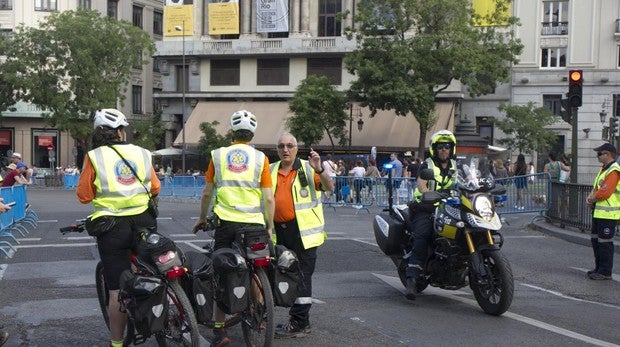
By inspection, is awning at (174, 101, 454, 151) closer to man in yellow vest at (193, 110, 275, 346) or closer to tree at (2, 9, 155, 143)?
tree at (2, 9, 155, 143)

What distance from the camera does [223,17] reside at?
157 ft

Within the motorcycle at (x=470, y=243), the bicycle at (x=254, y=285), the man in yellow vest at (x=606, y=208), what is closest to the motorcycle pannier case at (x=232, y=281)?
the bicycle at (x=254, y=285)

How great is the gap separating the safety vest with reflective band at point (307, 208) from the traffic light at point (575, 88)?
9.40 metres

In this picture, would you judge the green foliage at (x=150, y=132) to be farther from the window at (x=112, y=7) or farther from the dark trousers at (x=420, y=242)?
the dark trousers at (x=420, y=242)

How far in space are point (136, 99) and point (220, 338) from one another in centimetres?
5387

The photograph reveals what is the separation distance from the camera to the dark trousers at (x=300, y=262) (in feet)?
21.5

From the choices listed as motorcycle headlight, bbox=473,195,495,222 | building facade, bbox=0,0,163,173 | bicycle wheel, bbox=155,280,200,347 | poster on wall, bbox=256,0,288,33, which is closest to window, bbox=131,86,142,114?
building facade, bbox=0,0,163,173

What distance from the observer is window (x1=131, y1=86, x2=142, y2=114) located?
57.5m

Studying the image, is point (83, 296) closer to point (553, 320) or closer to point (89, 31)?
point (553, 320)

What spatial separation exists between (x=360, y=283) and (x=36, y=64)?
39.8 m


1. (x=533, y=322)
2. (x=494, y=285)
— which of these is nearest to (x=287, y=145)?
(x=494, y=285)

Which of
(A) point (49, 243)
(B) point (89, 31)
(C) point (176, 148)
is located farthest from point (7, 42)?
(A) point (49, 243)

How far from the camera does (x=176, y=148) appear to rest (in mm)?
48812

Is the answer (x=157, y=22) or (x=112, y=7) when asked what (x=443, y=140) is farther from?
A: (x=157, y=22)
